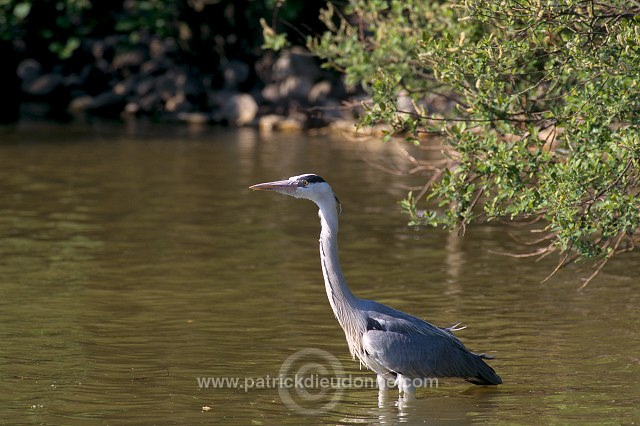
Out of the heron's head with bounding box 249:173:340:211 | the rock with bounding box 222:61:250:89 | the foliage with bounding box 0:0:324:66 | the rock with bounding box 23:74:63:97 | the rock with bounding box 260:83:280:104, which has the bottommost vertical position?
the rock with bounding box 23:74:63:97

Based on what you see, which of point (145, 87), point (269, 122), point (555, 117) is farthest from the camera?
point (145, 87)

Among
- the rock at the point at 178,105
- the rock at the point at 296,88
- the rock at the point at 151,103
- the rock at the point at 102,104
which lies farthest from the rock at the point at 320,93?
the rock at the point at 102,104

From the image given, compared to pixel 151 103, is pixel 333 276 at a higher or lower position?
higher

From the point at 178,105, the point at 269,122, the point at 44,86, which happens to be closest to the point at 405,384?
the point at 269,122

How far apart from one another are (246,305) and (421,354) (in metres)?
3.08

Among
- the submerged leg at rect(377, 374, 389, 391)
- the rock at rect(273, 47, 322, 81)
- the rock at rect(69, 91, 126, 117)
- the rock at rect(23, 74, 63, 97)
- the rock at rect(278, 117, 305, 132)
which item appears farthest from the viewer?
the rock at rect(23, 74, 63, 97)

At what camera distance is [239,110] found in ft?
91.4

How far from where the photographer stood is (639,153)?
7992 millimetres

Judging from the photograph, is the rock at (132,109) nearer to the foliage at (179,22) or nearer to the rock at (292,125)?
the foliage at (179,22)

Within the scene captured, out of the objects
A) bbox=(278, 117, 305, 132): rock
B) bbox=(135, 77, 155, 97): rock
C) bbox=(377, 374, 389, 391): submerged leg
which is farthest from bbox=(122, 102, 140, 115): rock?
bbox=(377, 374, 389, 391): submerged leg

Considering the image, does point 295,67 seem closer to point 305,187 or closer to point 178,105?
point 178,105

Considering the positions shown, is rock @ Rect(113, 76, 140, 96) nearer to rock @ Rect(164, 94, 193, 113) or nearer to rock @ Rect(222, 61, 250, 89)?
rock @ Rect(164, 94, 193, 113)

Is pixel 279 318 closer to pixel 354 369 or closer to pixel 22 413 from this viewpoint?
pixel 354 369

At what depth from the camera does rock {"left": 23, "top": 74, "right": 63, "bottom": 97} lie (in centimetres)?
3075
